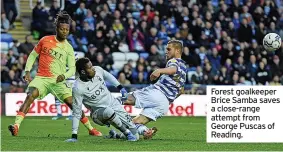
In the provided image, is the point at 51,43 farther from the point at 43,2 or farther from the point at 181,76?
the point at 43,2

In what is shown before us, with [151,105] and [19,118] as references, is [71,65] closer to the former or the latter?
[19,118]

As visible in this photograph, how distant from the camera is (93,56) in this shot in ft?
90.0

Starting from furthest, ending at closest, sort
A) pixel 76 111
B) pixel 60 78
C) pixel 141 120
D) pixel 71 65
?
pixel 71 65 < pixel 60 78 < pixel 141 120 < pixel 76 111

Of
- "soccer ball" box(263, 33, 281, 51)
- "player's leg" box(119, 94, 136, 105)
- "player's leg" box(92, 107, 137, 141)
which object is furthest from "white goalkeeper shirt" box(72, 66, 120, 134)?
"soccer ball" box(263, 33, 281, 51)

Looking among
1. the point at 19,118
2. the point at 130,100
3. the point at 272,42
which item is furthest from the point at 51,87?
the point at 272,42

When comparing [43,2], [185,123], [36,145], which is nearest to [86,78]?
[36,145]

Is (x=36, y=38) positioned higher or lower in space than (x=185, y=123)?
higher

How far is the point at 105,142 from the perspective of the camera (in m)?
14.8

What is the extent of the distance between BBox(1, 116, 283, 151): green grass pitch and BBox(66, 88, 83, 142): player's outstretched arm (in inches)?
7.1

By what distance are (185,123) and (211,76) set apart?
20.5 feet
